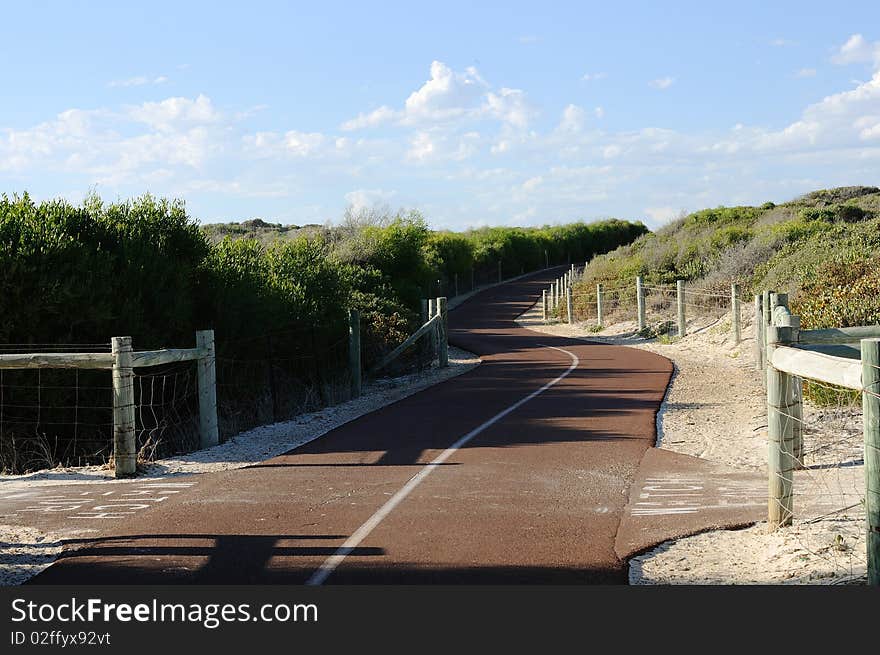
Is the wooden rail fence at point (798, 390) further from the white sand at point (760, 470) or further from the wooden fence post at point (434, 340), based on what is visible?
the wooden fence post at point (434, 340)

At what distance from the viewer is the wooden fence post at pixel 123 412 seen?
12.0 metres

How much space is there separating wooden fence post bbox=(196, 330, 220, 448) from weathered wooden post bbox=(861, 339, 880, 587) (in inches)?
397

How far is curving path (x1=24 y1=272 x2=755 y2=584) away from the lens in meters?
7.39

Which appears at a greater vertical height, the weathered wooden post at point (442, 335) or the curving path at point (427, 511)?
the weathered wooden post at point (442, 335)

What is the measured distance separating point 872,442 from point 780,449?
2.07 meters

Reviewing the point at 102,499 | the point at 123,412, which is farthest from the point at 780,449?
the point at 123,412

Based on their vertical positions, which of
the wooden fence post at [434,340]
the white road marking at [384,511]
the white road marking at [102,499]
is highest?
the wooden fence post at [434,340]

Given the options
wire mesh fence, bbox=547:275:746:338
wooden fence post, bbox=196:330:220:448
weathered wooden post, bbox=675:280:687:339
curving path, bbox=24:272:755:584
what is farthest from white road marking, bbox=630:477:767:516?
weathered wooden post, bbox=675:280:687:339

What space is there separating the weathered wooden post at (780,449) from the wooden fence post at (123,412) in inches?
303

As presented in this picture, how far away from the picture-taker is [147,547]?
321 inches

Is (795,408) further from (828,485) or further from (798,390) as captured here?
(828,485)

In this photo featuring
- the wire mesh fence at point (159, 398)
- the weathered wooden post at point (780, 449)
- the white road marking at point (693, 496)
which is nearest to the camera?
the weathered wooden post at point (780, 449)

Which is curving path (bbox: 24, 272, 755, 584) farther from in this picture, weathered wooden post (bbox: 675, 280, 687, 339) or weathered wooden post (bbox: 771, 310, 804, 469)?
weathered wooden post (bbox: 675, 280, 687, 339)

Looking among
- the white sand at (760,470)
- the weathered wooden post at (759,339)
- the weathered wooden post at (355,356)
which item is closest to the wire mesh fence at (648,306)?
the weathered wooden post at (759,339)
